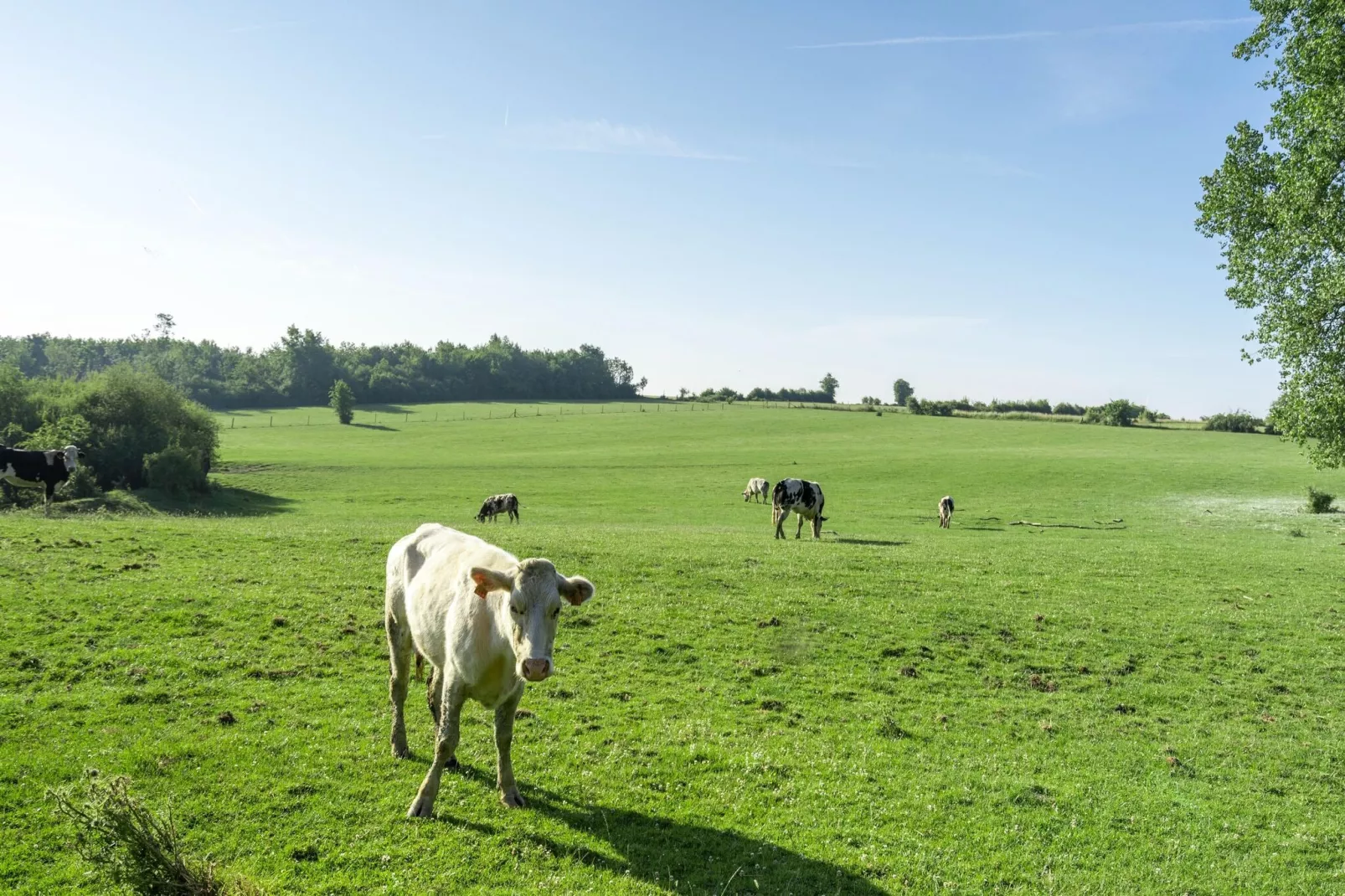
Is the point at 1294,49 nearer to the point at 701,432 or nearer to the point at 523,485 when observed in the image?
Result: the point at 523,485

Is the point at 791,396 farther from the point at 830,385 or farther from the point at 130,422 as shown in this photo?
the point at 130,422

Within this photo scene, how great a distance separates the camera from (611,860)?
7.88 m

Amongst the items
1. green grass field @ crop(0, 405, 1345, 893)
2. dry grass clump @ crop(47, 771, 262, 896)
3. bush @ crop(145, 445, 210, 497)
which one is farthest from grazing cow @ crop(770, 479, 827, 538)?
bush @ crop(145, 445, 210, 497)

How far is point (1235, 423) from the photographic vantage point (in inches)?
3750

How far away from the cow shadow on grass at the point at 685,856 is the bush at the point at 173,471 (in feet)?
155

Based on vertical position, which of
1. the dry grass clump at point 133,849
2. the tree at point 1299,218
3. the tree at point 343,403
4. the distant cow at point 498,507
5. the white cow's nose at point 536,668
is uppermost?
the tree at point 1299,218

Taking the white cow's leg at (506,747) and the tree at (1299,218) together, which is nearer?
the white cow's leg at (506,747)

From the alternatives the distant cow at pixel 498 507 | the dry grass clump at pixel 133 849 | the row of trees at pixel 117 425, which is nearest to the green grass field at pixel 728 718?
the dry grass clump at pixel 133 849

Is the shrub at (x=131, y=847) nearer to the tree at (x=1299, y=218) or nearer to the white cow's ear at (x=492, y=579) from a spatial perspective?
the white cow's ear at (x=492, y=579)

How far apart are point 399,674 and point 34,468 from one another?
34715 mm

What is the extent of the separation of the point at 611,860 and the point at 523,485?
53.7m

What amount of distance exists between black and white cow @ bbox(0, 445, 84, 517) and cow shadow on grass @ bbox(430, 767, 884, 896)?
3599 centimetres

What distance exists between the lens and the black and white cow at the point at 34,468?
33.2 metres

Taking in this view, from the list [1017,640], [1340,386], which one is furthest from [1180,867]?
[1340,386]
